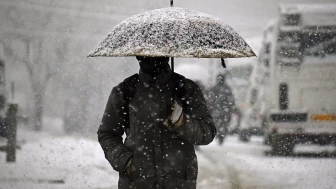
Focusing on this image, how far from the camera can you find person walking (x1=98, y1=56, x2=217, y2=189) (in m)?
3.64

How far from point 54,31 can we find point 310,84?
17.3 meters

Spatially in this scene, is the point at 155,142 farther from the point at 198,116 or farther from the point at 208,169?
the point at 208,169

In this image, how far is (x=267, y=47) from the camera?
13000 mm

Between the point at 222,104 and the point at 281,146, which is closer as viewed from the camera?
the point at 281,146

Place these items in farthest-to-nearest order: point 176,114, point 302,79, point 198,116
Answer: point 302,79 → point 198,116 → point 176,114

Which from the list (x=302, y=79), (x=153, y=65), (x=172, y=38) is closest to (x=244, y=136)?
(x=302, y=79)

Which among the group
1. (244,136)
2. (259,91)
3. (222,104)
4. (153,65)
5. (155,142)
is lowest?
(244,136)

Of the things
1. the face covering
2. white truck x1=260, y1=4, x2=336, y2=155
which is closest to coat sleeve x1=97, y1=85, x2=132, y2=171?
the face covering

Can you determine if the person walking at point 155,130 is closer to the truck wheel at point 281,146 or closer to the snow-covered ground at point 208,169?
the snow-covered ground at point 208,169

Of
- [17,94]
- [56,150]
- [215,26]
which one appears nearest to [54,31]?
[17,94]

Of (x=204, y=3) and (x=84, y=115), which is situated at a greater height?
(x=204, y=3)

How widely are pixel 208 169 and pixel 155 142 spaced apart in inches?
260

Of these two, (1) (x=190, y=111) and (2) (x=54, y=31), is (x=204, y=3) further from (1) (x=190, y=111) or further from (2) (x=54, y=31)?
(1) (x=190, y=111)

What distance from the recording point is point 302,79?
12039 mm
